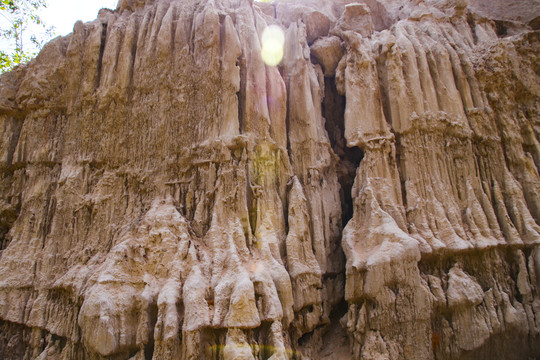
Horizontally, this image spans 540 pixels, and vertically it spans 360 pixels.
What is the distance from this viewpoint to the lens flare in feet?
36.0

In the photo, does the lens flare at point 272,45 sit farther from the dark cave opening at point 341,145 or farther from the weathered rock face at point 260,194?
the dark cave opening at point 341,145

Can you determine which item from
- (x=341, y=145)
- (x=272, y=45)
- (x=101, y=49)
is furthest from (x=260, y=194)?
(x=101, y=49)

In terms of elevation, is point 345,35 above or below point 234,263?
above

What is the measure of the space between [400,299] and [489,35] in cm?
1039

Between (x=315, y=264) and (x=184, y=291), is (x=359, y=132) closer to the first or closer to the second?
(x=315, y=264)

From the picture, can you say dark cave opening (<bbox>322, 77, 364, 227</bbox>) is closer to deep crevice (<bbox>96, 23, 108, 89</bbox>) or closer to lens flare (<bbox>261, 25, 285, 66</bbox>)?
lens flare (<bbox>261, 25, 285, 66</bbox>)

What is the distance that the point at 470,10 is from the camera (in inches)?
555

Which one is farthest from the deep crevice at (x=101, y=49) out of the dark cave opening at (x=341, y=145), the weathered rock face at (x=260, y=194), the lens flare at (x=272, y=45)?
the dark cave opening at (x=341, y=145)

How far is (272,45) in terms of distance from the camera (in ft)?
37.7

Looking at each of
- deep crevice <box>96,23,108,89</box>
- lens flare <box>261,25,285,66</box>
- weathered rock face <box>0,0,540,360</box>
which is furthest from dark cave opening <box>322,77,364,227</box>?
deep crevice <box>96,23,108,89</box>

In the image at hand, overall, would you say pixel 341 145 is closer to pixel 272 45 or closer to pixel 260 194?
pixel 272 45

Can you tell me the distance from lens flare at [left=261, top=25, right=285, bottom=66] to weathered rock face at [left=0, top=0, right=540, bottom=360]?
0.27m

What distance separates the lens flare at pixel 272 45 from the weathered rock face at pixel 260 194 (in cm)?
27

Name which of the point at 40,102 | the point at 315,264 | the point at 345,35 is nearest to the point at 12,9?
the point at 40,102
